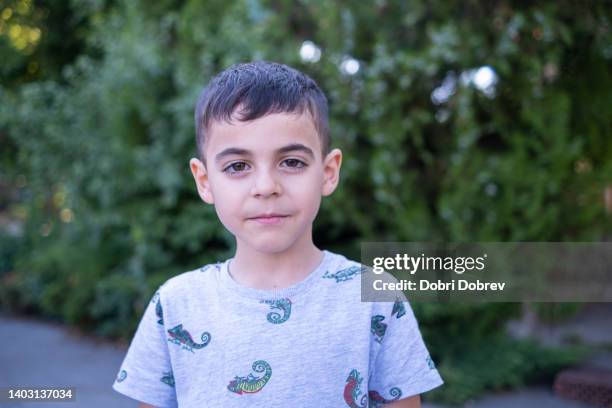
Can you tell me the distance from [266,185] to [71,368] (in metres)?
3.83

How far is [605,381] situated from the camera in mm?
3602

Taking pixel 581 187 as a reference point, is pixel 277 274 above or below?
below

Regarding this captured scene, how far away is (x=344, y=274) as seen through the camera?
149 cm

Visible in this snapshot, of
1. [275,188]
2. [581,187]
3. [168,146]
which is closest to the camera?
[275,188]

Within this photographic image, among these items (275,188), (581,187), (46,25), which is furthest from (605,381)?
(46,25)

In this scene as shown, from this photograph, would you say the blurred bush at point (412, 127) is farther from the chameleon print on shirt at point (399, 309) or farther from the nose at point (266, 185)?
the nose at point (266, 185)

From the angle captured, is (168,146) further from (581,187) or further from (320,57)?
(581,187)

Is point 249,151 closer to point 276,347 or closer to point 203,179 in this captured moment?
point 203,179

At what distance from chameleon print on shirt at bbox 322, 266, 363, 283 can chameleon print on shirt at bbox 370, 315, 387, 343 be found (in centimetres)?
12

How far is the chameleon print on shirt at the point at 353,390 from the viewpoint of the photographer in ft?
4.52

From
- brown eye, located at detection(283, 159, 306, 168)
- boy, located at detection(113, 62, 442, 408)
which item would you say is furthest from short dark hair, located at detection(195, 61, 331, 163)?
brown eye, located at detection(283, 159, 306, 168)

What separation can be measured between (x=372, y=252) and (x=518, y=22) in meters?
1.57

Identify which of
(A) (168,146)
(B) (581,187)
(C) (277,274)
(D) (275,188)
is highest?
(A) (168,146)

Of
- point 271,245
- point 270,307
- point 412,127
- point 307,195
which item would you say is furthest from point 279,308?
point 412,127
